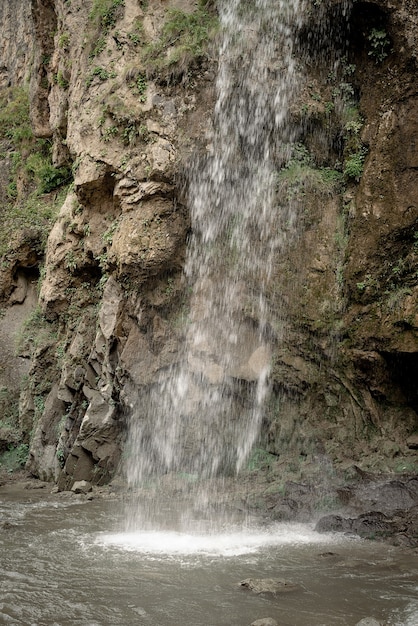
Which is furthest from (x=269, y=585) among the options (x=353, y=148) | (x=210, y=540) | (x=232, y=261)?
(x=353, y=148)

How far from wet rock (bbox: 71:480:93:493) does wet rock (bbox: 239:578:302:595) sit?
6.05 metres

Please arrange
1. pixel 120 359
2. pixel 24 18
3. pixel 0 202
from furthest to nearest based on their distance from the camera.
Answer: pixel 24 18 → pixel 0 202 → pixel 120 359

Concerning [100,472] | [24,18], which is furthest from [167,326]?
[24,18]

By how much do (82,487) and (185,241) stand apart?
5179 mm

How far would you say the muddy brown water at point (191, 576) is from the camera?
4504 mm

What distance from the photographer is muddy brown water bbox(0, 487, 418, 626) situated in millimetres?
4504

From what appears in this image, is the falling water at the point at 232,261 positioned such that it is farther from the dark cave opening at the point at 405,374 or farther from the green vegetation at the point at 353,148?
the dark cave opening at the point at 405,374

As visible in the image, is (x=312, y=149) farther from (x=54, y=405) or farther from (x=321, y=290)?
(x=54, y=405)

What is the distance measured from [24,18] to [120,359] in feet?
58.1

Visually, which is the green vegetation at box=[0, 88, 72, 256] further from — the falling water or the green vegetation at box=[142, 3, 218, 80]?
the falling water

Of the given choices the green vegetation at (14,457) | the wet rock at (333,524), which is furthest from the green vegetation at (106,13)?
the wet rock at (333,524)

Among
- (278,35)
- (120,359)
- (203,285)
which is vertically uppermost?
(278,35)

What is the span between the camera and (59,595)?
16.1ft

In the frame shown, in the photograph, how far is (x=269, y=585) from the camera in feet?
16.5
